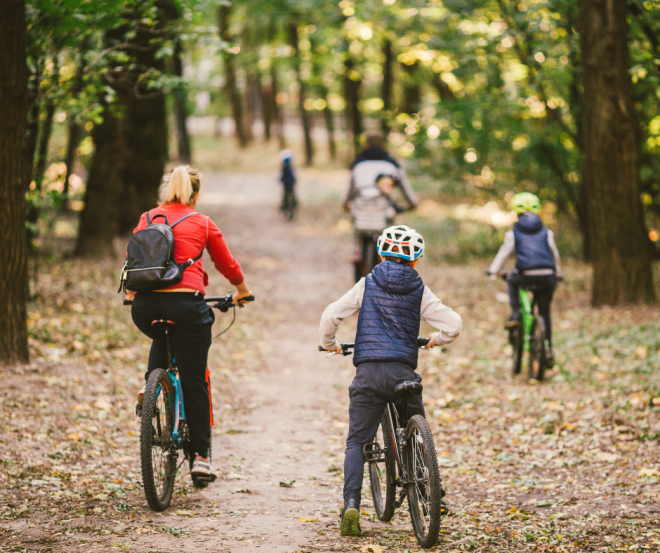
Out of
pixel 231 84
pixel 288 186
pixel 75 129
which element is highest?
pixel 231 84

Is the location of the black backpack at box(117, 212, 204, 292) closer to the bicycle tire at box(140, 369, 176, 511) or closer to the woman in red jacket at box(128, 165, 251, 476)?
the woman in red jacket at box(128, 165, 251, 476)

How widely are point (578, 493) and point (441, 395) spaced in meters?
3.35

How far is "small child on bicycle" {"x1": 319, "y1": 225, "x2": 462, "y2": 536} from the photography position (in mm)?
4484

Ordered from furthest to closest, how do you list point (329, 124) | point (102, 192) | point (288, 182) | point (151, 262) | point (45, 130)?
point (329, 124) < point (288, 182) < point (102, 192) < point (45, 130) < point (151, 262)

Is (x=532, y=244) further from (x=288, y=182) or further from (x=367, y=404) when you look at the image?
(x=288, y=182)

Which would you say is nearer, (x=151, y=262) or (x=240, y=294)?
(x=151, y=262)

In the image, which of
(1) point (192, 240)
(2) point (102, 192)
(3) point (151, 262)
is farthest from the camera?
(2) point (102, 192)

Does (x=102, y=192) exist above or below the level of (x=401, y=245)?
above

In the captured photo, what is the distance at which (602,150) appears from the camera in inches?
440

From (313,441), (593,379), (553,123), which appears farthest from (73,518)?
(553,123)

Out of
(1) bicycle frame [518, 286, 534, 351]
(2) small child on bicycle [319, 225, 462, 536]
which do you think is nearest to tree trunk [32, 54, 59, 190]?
(1) bicycle frame [518, 286, 534, 351]

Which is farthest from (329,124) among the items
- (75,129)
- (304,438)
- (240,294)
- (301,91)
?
(240,294)

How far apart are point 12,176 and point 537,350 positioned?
5994 mm

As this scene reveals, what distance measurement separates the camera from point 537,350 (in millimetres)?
8562
